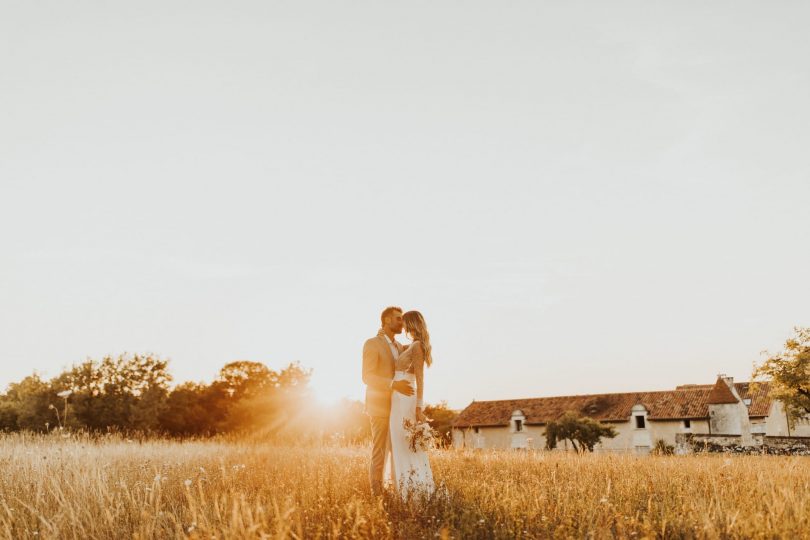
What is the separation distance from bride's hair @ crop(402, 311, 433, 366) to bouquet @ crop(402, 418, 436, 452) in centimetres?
77

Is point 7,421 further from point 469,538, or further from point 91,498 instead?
point 469,538

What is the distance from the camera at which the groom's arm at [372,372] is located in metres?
7.52

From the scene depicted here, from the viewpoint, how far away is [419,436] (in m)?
7.07

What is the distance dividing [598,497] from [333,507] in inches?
110

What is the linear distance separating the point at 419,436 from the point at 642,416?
4971 centimetres

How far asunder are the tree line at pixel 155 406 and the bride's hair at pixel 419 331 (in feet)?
71.7

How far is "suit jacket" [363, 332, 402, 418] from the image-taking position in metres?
7.45

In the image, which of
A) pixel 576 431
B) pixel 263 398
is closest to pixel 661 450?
pixel 576 431

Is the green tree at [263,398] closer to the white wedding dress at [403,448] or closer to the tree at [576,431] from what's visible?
the tree at [576,431]

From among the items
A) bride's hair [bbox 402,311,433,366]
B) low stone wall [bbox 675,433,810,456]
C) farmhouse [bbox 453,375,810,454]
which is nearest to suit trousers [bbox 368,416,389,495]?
bride's hair [bbox 402,311,433,366]

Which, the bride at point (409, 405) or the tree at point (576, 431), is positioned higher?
the bride at point (409, 405)

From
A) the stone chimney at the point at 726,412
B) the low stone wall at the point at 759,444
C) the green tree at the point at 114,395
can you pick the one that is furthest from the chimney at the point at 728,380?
the green tree at the point at 114,395

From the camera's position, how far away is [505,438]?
57.0 m

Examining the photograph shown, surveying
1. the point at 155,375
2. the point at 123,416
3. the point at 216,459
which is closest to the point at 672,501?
the point at 216,459
